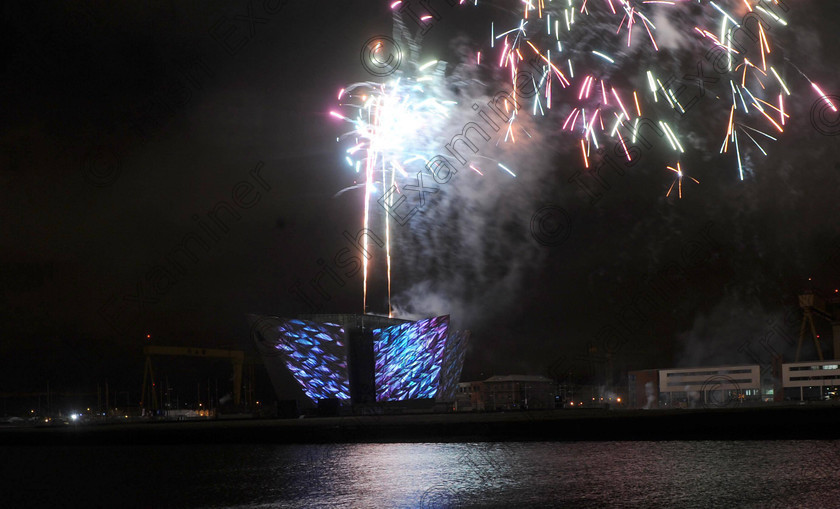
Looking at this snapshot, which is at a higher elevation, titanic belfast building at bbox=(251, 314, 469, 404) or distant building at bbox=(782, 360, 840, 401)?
titanic belfast building at bbox=(251, 314, 469, 404)

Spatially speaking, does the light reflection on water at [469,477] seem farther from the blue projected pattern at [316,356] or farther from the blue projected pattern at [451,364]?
the blue projected pattern at [451,364]

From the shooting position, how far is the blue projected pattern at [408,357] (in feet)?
211

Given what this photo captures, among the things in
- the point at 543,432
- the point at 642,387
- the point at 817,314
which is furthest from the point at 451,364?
the point at 817,314

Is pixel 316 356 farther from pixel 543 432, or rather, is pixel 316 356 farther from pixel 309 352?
pixel 543 432

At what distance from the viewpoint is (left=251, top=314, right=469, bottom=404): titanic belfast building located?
60875mm

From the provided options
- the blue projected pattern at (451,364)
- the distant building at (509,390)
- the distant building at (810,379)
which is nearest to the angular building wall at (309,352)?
the blue projected pattern at (451,364)

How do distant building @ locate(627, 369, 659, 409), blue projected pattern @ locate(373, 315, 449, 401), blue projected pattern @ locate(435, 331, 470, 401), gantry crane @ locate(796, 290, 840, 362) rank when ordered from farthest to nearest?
distant building @ locate(627, 369, 659, 409) → gantry crane @ locate(796, 290, 840, 362) → blue projected pattern @ locate(435, 331, 470, 401) → blue projected pattern @ locate(373, 315, 449, 401)

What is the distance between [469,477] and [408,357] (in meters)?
54.3

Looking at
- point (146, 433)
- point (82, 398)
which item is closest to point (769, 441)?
point (146, 433)

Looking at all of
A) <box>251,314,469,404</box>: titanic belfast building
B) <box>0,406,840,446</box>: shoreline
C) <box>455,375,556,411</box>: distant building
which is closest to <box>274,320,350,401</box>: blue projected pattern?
<box>251,314,469,404</box>: titanic belfast building

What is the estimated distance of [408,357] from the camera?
2554 inches

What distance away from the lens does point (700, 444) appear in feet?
51.7

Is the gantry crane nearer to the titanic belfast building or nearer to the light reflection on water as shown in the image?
the titanic belfast building

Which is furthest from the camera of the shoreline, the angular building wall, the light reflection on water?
the angular building wall
